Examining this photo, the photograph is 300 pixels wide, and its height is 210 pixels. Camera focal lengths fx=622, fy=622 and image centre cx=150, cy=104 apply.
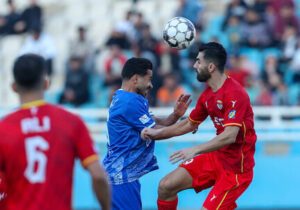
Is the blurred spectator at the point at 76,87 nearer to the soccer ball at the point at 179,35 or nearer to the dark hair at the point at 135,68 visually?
the soccer ball at the point at 179,35

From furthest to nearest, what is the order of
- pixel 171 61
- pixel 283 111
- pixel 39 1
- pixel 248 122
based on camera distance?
1. pixel 39 1
2. pixel 171 61
3. pixel 283 111
4. pixel 248 122

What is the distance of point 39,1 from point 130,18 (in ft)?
12.0

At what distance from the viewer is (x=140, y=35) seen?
41.1ft

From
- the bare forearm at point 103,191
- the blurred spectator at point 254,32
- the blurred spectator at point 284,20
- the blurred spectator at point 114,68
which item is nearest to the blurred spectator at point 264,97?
the blurred spectator at point 254,32

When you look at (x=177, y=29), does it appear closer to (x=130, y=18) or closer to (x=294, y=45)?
(x=294, y=45)

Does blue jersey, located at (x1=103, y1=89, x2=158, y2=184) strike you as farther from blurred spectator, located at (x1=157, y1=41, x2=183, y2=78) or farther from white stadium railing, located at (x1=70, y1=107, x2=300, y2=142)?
blurred spectator, located at (x1=157, y1=41, x2=183, y2=78)

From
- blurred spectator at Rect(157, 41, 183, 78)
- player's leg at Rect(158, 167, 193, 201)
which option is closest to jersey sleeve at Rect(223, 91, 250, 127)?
player's leg at Rect(158, 167, 193, 201)

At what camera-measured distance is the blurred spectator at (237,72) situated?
11.2 meters

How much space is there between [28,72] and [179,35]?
3472 mm

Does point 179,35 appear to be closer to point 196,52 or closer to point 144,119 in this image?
point 144,119

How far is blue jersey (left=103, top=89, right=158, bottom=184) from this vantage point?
6480 millimetres

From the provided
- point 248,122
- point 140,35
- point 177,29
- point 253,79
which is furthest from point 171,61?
point 248,122

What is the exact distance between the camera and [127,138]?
6566 millimetres

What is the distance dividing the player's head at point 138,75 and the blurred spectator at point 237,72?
4.79 metres
